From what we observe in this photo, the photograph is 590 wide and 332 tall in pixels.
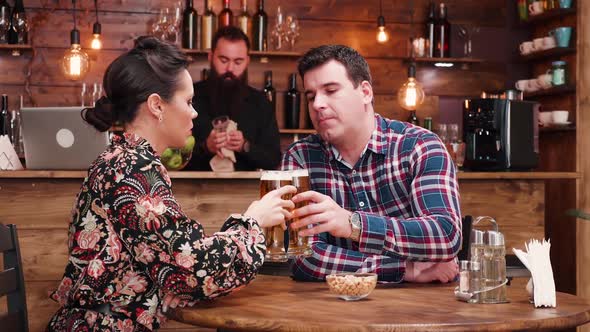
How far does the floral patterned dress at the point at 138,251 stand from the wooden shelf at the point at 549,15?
4.52 meters

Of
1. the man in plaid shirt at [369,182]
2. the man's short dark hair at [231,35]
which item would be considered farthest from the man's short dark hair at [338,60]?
the man's short dark hair at [231,35]

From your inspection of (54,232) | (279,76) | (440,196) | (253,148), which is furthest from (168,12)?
(440,196)

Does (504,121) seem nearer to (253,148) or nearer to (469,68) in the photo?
(253,148)

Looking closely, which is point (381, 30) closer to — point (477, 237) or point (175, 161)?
point (175, 161)

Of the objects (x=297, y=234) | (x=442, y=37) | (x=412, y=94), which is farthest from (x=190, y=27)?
(x=297, y=234)

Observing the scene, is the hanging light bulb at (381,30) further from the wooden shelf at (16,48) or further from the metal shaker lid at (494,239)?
the metal shaker lid at (494,239)

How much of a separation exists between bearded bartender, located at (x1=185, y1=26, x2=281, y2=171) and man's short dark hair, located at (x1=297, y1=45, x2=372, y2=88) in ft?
7.00

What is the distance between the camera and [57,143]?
156 inches

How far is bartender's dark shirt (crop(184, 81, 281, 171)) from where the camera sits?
4.48m

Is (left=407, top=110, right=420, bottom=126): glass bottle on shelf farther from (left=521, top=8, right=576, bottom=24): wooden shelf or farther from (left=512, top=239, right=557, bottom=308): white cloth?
(left=512, top=239, right=557, bottom=308): white cloth

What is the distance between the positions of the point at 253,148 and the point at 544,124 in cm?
242

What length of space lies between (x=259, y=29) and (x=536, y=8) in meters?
1.98

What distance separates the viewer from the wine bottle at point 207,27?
594 cm

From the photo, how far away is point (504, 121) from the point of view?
460 centimetres
